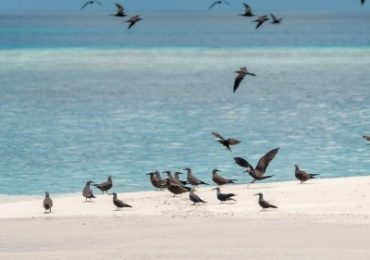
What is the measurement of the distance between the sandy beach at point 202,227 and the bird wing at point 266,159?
44 cm

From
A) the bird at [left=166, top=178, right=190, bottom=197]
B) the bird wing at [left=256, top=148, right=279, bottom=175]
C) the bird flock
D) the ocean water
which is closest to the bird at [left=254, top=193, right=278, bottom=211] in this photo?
the bird flock

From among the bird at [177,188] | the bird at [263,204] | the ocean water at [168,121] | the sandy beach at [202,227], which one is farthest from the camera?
the ocean water at [168,121]

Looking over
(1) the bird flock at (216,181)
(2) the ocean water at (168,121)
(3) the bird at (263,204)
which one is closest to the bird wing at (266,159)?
(1) the bird flock at (216,181)

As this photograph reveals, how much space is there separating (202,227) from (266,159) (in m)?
4.17

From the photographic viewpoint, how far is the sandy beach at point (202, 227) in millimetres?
16281

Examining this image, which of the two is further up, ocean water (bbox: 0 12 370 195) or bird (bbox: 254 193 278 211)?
ocean water (bbox: 0 12 370 195)

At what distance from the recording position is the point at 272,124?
44.8m

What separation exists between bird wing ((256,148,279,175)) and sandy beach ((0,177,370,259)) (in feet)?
1.44

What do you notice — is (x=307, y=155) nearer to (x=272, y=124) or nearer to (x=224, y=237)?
(x=272, y=124)

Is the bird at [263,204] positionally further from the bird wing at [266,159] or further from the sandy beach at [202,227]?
the bird wing at [266,159]

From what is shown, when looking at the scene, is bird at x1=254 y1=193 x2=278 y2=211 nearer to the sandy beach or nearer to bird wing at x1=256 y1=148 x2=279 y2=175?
the sandy beach

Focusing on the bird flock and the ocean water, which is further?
the ocean water

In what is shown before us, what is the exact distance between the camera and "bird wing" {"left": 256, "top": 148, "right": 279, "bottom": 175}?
72.5 ft

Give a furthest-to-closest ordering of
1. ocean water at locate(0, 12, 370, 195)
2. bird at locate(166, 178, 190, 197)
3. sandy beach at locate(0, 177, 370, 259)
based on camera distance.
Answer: ocean water at locate(0, 12, 370, 195)
bird at locate(166, 178, 190, 197)
sandy beach at locate(0, 177, 370, 259)
